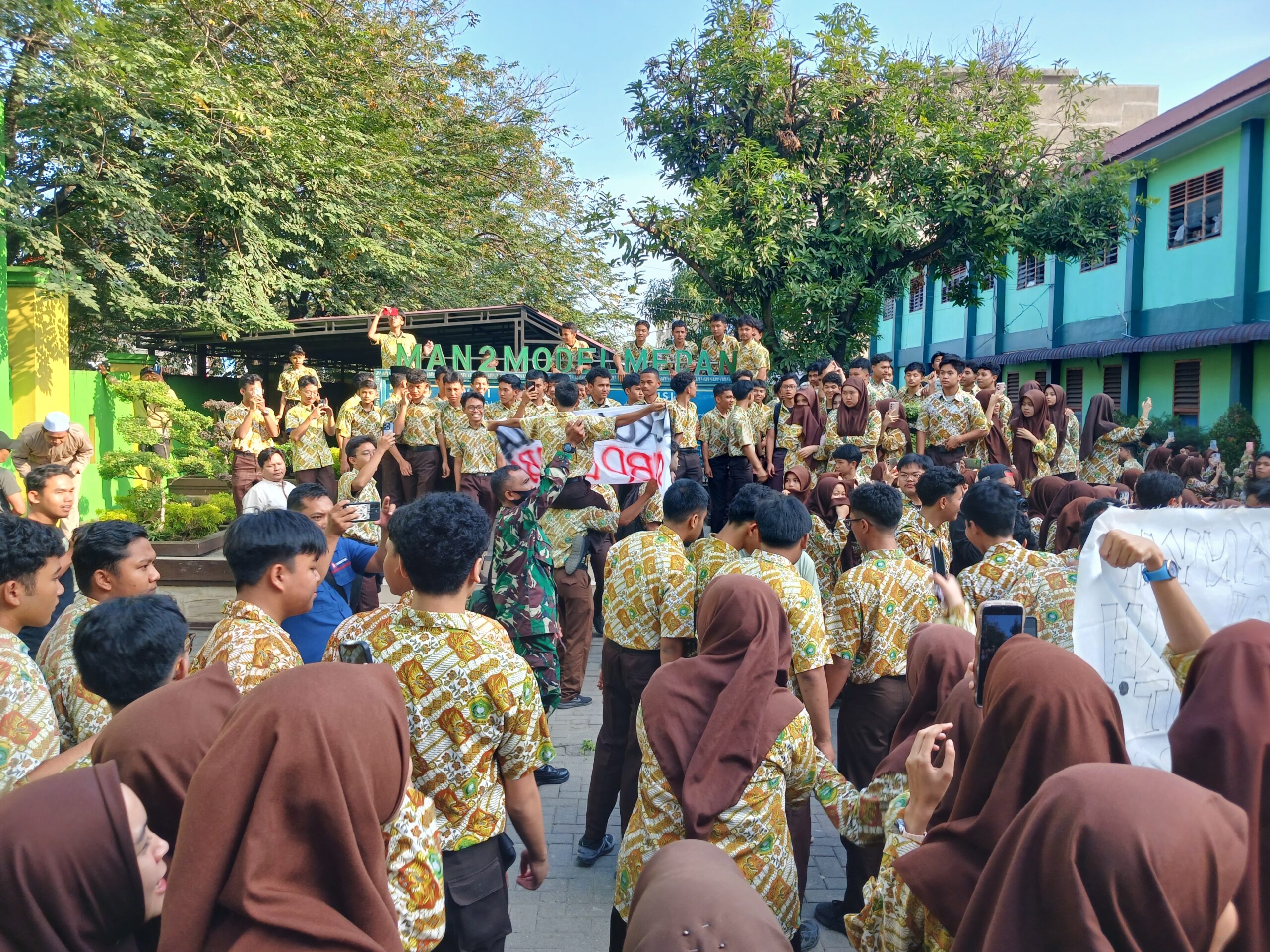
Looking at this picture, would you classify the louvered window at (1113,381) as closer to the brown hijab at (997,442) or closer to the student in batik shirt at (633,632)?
the brown hijab at (997,442)

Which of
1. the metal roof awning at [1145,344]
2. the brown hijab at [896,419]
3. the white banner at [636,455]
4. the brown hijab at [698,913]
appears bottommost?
the brown hijab at [698,913]

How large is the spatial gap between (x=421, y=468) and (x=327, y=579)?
6.12m

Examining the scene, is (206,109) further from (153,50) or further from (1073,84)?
(1073,84)

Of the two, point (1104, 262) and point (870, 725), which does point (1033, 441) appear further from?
point (1104, 262)

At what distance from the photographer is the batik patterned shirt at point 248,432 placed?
9.87m

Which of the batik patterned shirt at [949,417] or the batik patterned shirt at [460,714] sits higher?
the batik patterned shirt at [949,417]

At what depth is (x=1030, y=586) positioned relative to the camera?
3824 mm

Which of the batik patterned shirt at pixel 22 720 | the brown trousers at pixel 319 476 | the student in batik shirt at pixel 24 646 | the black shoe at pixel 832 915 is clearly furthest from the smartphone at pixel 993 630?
the brown trousers at pixel 319 476

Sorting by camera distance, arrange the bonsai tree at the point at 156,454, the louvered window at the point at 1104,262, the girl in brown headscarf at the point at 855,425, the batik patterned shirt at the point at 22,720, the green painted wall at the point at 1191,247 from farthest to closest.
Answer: the louvered window at the point at 1104,262
the green painted wall at the point at 1191,247
the bonsai tree at the point at 156,454
the girl in brown headscarf at the point at 855,425
the batik patterned shirt at the point at 22,720

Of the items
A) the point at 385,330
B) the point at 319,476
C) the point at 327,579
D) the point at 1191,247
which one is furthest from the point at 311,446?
the point at 1191,247

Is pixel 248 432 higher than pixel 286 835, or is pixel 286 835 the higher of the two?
pixel 248 432

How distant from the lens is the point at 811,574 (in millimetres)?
5402

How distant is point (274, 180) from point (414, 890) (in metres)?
15.3

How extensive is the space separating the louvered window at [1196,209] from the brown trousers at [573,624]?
1522cm
